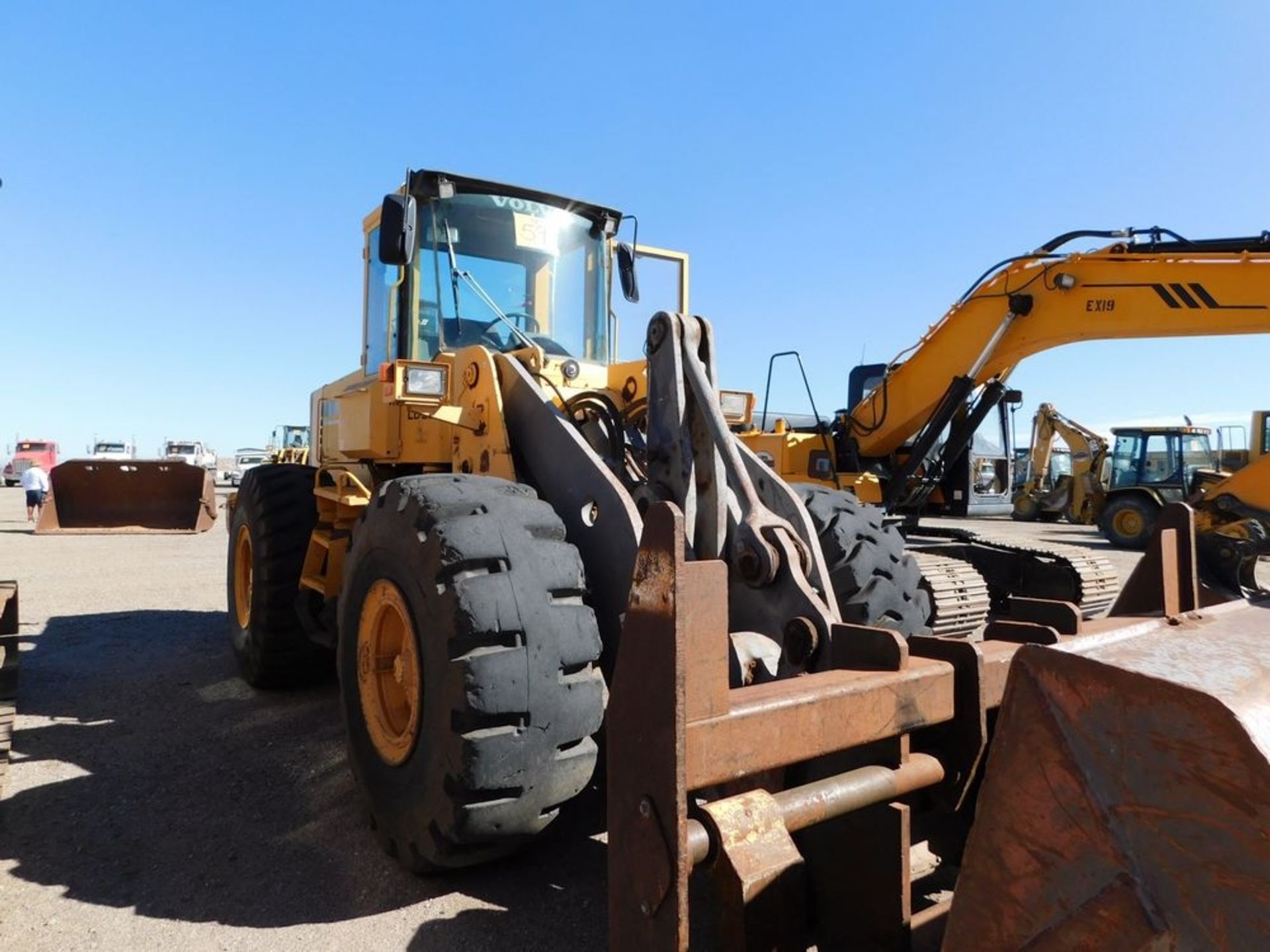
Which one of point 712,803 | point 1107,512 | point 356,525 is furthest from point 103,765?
point 1107,512

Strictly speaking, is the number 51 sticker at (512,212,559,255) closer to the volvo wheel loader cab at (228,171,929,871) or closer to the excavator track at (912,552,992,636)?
the volvo wheel loader cab at (228,171,929,871)

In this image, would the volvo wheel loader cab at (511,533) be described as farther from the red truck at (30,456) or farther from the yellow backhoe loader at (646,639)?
the red truck at (30,456)

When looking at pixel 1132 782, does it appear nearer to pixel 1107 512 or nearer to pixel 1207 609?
pixel 1207 609

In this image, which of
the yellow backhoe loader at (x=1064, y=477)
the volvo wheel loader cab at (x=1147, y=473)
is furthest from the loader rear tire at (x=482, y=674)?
the yellow backhoe loader at (x=1064, y=477)

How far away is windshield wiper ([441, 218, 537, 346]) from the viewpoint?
454cm

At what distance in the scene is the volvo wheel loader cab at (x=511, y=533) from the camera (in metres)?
2.57

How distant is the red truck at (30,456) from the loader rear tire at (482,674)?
41.7 metres

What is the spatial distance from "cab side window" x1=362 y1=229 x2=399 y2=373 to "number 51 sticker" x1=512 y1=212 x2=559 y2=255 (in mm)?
690

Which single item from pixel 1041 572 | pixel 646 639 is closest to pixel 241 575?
pixel 646 639

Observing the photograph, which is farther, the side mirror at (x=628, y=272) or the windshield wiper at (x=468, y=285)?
the side mirror at (x=628, y=272)

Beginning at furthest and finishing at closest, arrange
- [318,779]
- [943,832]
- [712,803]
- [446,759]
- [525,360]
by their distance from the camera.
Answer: [525,360] → [318,779] → [446,759] → [943,832] → [712,803]

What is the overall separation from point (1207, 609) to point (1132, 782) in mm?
1541

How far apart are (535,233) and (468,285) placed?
0.51 m

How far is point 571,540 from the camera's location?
3189 mm
